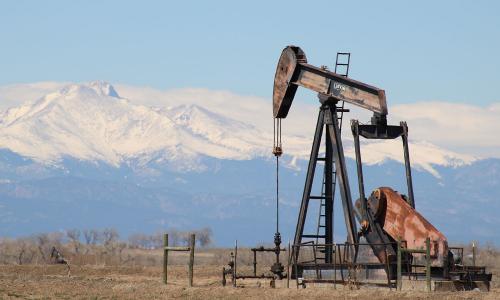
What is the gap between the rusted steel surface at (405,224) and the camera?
34500 millimetres

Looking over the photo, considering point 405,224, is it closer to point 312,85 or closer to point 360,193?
point 360,193

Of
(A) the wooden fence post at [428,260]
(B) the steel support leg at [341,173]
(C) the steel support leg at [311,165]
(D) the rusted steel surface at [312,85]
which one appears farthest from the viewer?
(C) the steel support leg at [311,165]

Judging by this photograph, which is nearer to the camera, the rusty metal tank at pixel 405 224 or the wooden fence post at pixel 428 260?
the wooden fence post at pixel 428 260

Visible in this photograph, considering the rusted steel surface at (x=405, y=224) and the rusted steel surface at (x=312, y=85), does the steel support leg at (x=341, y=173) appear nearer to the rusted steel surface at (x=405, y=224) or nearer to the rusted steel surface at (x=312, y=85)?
the rusted steel surface at (x=405, y=224)

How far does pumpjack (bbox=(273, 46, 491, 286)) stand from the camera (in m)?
35.2

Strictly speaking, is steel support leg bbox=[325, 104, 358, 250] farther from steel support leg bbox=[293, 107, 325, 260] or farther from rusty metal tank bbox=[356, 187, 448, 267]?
rusty metal tank bbox=[356, 187, 448, 267]

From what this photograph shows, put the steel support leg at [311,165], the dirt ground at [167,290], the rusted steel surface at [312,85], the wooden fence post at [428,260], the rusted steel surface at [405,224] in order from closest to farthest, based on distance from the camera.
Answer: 1. the dirt ground at [167,290]
2. the wooden fence post at [428,260]
3. the rusted steel surface at [405,224]
4. the rusted steel surface at [312,85]
5. the steel support leg at [311,165]

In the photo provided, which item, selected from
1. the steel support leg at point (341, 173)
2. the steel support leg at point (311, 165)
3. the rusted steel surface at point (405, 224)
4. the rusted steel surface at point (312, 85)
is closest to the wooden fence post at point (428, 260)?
the rusted steel surface at point (405, 224)

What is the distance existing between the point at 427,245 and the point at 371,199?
3891 mm

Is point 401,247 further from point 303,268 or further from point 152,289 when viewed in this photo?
point 152,289

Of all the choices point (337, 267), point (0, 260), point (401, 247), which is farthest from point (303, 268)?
point (0, 260)

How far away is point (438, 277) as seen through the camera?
1367 inches

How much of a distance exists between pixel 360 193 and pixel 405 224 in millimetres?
1567

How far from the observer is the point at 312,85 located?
125ft
